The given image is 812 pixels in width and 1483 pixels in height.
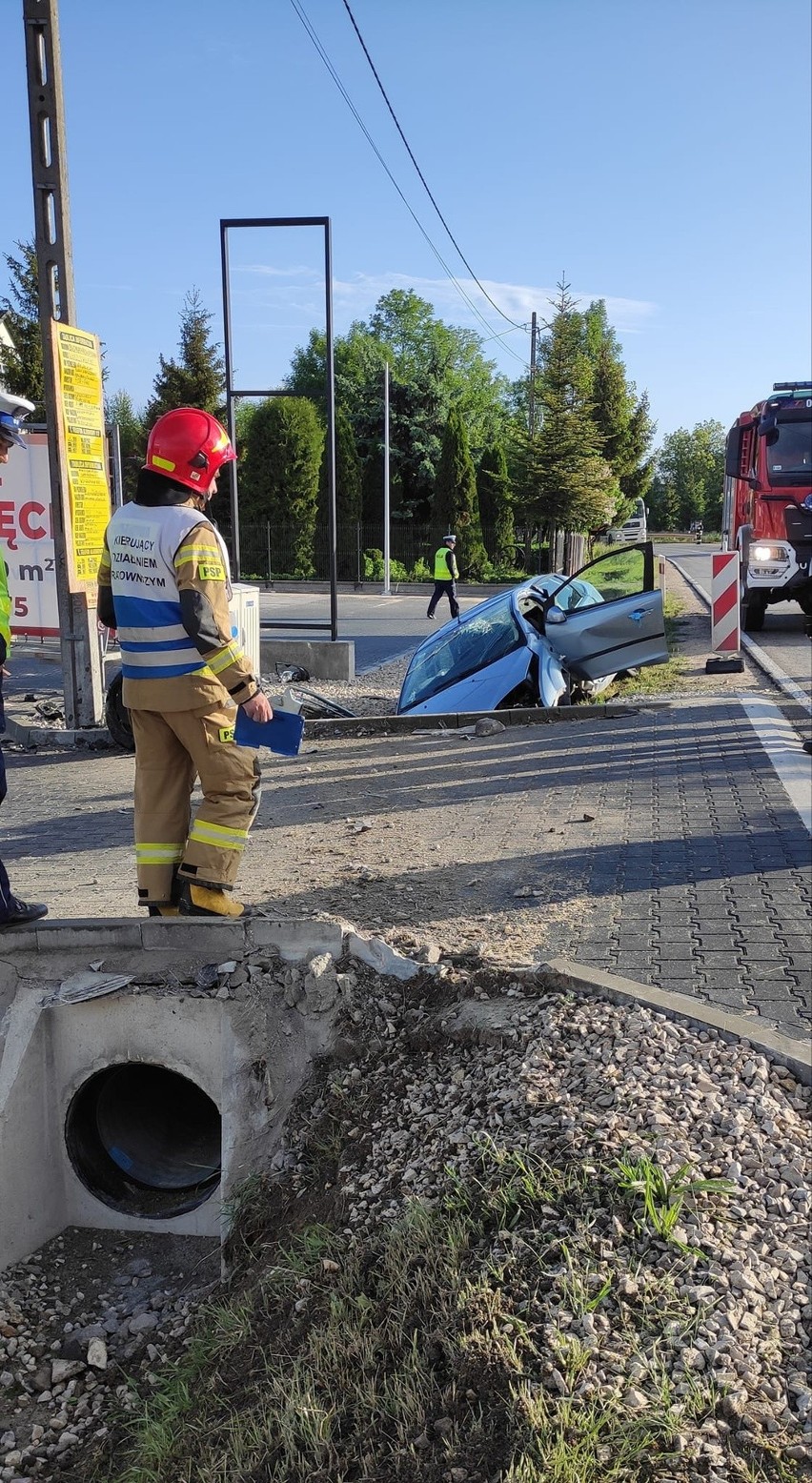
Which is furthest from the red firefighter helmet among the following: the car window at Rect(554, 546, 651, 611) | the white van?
the white van

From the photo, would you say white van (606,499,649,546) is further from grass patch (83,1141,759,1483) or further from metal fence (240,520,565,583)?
grass patch (83,1141,759,1483)

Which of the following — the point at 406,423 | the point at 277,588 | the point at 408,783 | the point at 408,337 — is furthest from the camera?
the point at 408,337

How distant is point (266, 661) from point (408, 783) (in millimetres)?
6295

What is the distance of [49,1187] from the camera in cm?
428

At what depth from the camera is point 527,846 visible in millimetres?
6191

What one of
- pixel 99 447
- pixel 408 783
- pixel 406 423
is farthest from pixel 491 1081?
pixel 406 423

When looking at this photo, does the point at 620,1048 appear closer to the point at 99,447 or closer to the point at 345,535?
the point at 99,447

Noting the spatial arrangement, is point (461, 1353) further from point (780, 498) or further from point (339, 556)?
point (339, 556)

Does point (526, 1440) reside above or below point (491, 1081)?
below

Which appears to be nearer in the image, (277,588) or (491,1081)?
(491,1081)

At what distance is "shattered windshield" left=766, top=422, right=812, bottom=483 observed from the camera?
15766mm

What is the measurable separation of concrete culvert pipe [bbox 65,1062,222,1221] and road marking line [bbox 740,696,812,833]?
11.7 ft

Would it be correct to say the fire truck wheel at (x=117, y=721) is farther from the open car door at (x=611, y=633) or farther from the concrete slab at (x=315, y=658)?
the concrete slab at (x=315, y=658)

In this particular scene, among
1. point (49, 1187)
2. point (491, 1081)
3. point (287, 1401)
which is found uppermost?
point (491, 1081)
